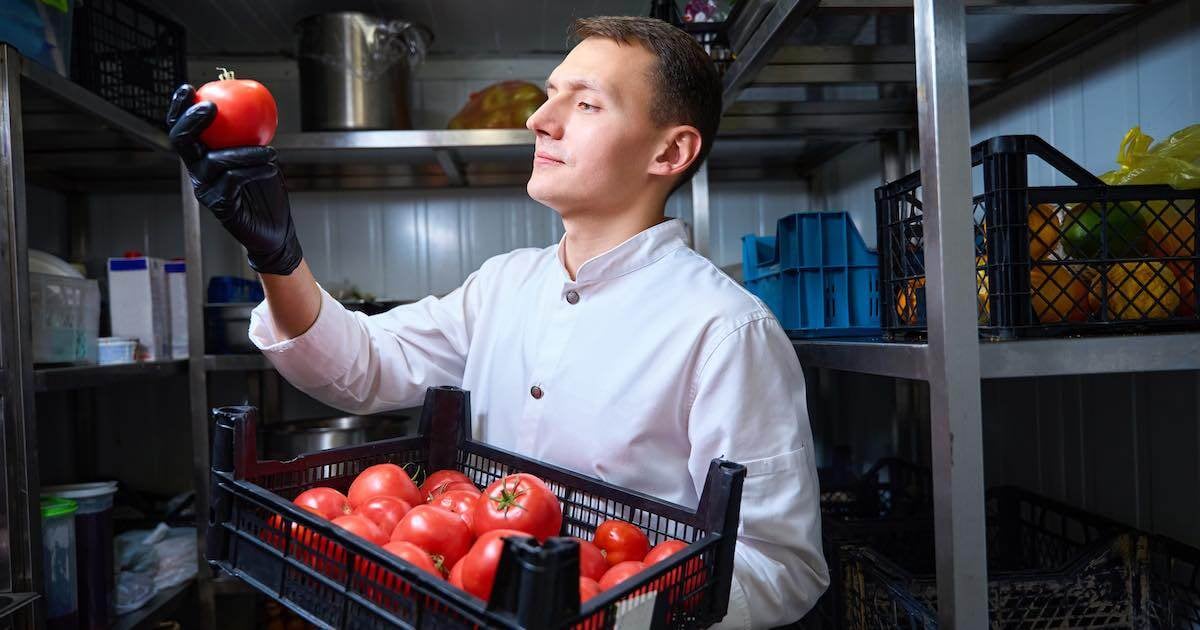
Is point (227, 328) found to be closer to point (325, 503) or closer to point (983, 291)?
point (325, 503)

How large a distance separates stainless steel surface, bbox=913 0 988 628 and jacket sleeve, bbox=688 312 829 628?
184mm


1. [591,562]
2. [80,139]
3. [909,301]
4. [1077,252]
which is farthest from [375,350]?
[80,139]

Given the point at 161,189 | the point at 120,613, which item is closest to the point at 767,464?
the point at 120,613

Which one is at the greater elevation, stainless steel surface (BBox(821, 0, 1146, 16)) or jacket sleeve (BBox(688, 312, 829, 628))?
stainless steel surface (BBox(821, 0, 1146, 16))

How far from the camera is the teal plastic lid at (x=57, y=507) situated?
169 centimetres

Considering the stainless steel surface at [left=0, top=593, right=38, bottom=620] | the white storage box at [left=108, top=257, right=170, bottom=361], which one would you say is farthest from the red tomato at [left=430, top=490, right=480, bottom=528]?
the white storage box at [left=108, top=257, right=170, bottom=361]

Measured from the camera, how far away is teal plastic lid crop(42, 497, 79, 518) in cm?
169

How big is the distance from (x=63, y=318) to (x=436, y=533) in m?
1.44

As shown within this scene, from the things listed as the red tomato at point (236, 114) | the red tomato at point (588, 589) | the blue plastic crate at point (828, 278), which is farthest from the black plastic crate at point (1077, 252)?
the red tomato at point (236, 114)

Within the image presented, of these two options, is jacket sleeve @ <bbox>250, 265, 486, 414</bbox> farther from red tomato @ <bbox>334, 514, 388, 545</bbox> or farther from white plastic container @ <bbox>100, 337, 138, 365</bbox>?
white plastic container @ <bbox>100, 337, 138, 365</bbox>

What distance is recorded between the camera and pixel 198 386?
2.21m

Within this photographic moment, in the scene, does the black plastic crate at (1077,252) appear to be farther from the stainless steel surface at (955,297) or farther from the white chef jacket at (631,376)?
the white chef jacket at (631,376)

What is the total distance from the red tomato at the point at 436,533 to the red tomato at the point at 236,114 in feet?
1.70

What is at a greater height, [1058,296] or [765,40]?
[765,40]
